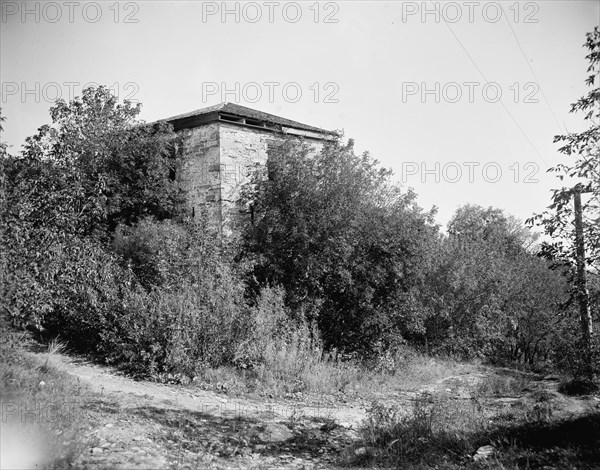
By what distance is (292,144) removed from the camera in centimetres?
1575

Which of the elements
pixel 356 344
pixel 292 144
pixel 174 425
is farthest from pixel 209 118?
pixel 174 425

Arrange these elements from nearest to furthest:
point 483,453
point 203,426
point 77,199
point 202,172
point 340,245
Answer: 1. point 483,453
2. point 203,426
3. point 77,199
4. point 340,245
5. point 202,172

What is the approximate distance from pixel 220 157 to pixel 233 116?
1913mm

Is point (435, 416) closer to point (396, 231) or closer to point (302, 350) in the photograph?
point (302, 350)

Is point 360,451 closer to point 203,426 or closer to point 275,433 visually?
point 275,433

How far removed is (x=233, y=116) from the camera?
17875mm

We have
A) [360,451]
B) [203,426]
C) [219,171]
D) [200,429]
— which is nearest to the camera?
[360,451]

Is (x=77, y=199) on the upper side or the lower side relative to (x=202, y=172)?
→ lower

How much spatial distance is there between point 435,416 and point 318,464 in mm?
2360

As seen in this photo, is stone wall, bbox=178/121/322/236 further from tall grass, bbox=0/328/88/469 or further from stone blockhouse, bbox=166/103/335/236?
tall grass, bbox=0/328/88/469

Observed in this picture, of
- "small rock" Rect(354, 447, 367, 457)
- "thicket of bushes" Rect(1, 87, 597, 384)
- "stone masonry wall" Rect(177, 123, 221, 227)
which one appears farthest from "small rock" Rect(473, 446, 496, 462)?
"stone masonry wall" Rect(177, 123, 221, 227)

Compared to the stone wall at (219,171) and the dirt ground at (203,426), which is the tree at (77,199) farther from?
the dirt ground at (203,426)

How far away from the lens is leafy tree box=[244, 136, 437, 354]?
14.3m

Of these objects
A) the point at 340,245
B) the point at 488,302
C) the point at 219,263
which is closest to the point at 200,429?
the point at 219,263
